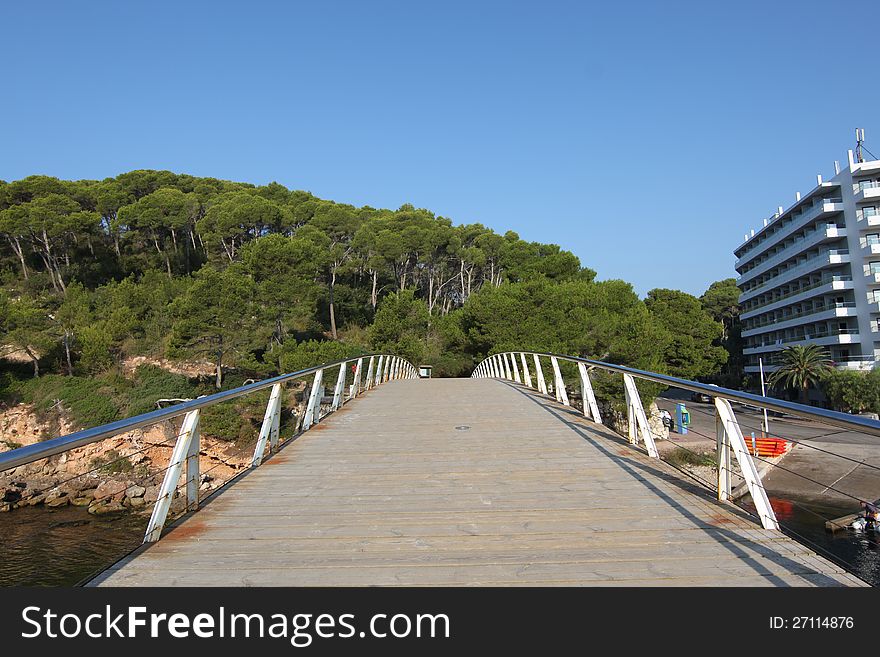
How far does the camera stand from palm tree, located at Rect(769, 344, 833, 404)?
145 feet

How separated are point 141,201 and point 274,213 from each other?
11931 mm

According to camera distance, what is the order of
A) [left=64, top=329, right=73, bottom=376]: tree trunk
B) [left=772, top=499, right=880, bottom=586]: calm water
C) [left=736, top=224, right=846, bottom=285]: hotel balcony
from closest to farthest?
[left=772, top=499, right=880, bottom=586]: calm water
[left=64, top=329, right=73, bottom=376]: tree trunk
[left=736, top=224, right=846, bottom=285]: hotel balcony

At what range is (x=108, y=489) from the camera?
2786 cm

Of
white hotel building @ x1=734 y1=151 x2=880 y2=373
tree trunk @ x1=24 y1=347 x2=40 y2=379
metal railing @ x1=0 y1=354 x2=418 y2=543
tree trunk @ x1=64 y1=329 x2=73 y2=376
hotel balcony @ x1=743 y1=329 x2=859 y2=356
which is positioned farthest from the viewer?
hotel balcony @ x1=743 y1=329 x2=859 y2=356

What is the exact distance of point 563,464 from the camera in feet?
19.6

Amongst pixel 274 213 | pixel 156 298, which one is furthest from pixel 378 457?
pixel 274 213

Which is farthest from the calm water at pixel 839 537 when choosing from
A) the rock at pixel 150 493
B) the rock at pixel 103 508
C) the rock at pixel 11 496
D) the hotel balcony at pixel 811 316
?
the rock at pixel 11 496

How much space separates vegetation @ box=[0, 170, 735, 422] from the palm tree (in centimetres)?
517

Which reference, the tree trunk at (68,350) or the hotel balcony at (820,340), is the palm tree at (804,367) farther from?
the tree trunk at (68,350)

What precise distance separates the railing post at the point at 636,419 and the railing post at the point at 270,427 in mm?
3849

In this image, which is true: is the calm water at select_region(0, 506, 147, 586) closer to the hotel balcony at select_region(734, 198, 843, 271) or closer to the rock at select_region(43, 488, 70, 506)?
the rock at select_region(43, 488, 70, 506)

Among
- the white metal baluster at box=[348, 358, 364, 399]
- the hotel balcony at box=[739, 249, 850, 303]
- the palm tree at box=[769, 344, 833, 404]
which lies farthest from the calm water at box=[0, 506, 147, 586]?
the hotel balcony at box=[739, 249, 850, 303]

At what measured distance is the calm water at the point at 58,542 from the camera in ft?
56.5

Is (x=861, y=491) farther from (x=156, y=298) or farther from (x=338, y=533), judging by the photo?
(x=156, y=298)
